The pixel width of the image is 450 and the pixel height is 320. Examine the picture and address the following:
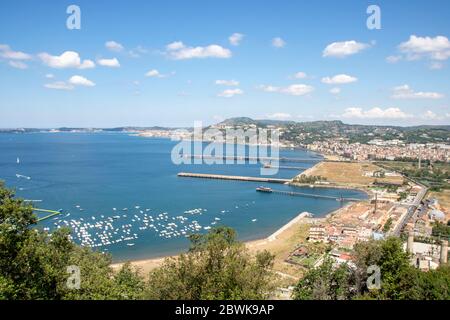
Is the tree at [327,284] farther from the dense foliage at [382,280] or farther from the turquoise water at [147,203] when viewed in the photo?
the turquoise water at [147,203]

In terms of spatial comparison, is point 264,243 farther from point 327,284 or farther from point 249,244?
point 327,284

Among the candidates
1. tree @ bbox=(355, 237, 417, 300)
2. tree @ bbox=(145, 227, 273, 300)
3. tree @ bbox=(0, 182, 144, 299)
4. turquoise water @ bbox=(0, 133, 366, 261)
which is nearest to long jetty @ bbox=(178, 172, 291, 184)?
turquoise water @ bbox=(0, 133, 366, 261)

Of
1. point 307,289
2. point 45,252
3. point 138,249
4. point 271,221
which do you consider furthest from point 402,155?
point 45,252

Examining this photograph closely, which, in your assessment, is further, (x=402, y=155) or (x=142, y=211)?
(x=402, y=155)

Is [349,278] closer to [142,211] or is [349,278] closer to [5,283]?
[5,283]

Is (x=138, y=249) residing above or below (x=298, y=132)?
below

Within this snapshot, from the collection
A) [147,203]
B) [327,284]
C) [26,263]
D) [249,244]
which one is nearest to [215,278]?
[26,263]

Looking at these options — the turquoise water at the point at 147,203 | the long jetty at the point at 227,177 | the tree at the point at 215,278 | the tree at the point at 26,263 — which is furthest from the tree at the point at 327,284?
the long jetty at the point at 227,177
